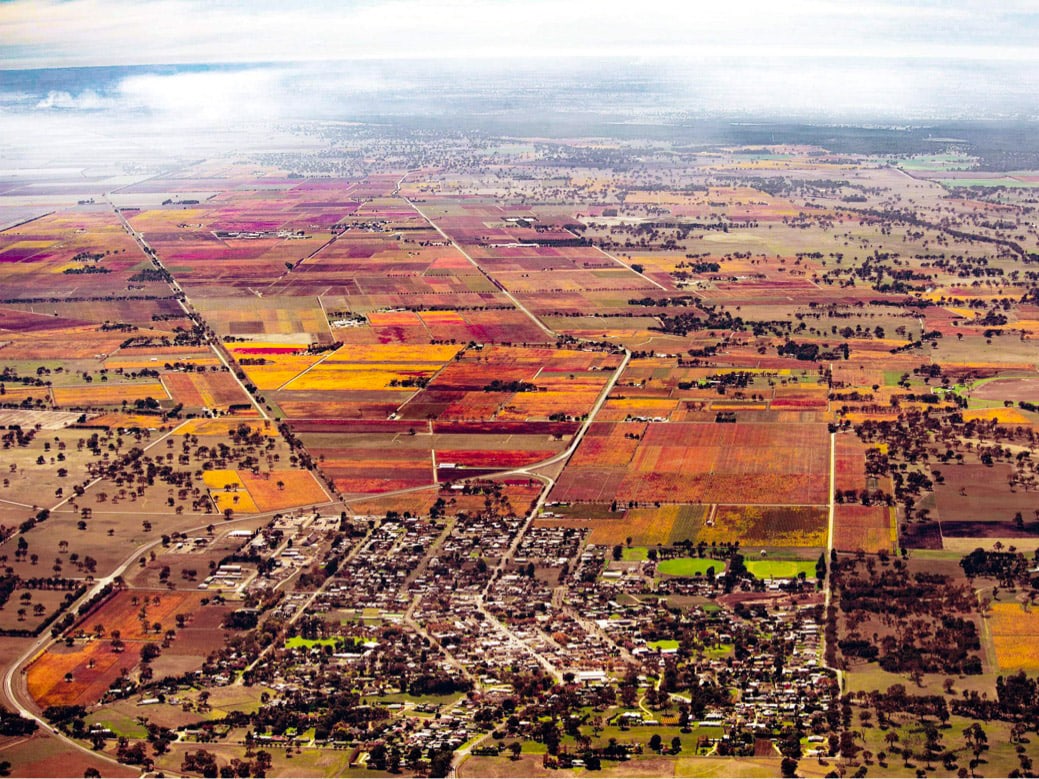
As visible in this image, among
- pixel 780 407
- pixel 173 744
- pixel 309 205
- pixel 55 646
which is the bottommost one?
pixel 173 744

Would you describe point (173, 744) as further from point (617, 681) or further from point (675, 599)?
point (675, 599)

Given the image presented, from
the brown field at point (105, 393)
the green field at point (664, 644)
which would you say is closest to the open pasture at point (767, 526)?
the green field at point (664, 644)

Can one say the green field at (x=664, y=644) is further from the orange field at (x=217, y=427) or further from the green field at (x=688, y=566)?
the orange field at (x=217, y=427)

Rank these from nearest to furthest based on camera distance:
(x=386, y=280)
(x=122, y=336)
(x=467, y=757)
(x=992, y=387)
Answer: (x=467, y=757), (x=992, y=387), (x=122, y=336), (x=386, y=280)

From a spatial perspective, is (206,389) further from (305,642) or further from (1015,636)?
(1015,636)

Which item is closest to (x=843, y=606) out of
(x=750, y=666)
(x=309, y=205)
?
(x=750, y=666)

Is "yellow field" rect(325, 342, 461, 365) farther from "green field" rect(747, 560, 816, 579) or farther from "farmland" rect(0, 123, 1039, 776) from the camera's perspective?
"green field" rect(747, 560, 816, 579)
